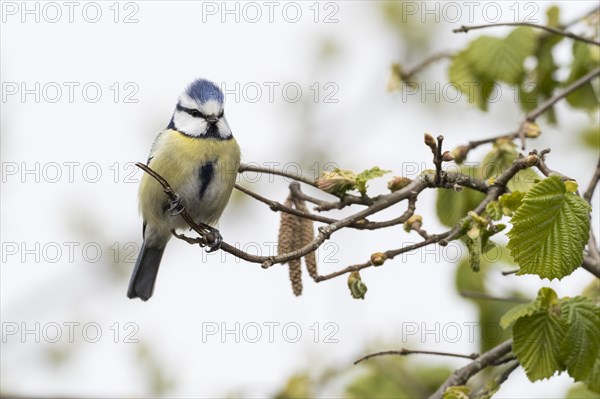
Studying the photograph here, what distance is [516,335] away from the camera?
7.14 ft

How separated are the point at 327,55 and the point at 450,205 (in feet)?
11.2

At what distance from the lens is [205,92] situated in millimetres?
3723

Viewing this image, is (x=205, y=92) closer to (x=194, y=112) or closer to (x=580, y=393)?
(x=194, y=112)

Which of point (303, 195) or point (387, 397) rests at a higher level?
point (303, 195)

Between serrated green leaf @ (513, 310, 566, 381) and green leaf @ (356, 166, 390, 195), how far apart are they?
564mm

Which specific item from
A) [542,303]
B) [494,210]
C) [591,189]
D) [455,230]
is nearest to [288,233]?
[455,230]

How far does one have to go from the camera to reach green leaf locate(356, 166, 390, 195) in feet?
7.82

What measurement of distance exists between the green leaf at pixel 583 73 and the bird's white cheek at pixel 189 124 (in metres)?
1.52

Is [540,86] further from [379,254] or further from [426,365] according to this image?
[379,254]

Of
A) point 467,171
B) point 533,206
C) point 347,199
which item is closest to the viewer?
point 533,206

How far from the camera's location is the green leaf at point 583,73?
3244 millimetres

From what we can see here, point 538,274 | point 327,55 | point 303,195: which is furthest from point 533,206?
point 327,55

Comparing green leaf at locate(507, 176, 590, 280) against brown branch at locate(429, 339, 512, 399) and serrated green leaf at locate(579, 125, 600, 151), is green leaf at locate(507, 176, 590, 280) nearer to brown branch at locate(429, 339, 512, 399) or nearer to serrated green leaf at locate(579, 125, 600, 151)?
brown branch at locate(429, 339, 512, 399)

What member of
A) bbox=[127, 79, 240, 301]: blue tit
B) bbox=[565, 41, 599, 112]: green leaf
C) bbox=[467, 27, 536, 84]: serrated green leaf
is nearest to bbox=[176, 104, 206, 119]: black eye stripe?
bbox=[127, 79, 240, 301]: blue tit
